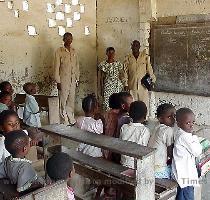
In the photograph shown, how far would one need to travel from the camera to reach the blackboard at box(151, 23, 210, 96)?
589 cm

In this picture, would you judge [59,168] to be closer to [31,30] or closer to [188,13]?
[188,13]

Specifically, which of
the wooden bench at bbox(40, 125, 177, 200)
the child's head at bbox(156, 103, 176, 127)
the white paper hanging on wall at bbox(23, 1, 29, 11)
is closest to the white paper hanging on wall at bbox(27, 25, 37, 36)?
the white paper hanging on wall at bbox(23, 1, 29, 11)

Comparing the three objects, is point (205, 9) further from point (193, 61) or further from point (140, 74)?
point (140, 74)

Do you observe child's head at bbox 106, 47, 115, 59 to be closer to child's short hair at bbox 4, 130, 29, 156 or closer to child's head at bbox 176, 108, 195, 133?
child's head at bbox 176, 108, 195, 133

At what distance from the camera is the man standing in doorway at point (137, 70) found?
243 inches

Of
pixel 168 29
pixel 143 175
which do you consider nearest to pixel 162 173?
pixel 143 175

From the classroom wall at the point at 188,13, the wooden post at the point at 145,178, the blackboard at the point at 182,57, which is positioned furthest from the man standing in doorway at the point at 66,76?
the wooden post at the point at 145,178

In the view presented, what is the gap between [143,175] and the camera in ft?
7.76

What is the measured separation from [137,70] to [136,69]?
26mm

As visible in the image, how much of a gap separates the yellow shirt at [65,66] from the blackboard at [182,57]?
1438mm

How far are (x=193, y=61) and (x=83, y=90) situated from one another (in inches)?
97.5

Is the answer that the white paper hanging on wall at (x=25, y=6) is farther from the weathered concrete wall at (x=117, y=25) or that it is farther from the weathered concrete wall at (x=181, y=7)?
the weathered concrete wall at (x=181, y=7)

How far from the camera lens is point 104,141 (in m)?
2.59

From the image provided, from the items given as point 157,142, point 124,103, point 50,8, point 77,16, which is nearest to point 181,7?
point 77,16
